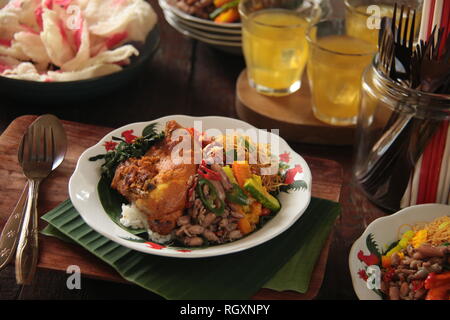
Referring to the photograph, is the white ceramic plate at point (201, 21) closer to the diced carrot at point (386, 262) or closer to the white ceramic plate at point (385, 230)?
the white ceramic plate at point (385, 230)

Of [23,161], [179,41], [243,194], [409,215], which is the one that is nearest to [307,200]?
[243,194]

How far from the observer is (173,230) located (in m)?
1.60

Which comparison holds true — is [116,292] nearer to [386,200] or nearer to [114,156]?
[114,156]

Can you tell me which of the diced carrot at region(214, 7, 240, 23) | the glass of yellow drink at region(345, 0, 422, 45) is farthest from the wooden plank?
the diced carrot at region(214, 7, 240, 23)

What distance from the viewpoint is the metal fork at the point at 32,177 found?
155cm

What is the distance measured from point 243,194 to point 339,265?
366mm

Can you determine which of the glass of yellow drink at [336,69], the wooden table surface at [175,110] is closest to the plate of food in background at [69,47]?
the wooden table surface at [175,110]

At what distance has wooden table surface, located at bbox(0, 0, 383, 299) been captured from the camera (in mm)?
1628

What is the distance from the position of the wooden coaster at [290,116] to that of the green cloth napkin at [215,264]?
1.92 feet

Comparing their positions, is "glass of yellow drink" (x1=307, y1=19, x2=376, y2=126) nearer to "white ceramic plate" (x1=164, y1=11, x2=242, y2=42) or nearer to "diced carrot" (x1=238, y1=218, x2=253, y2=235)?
"white ceramic plate" (x1=164, y1=11, x2=242, y2=42)

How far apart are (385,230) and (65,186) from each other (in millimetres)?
991

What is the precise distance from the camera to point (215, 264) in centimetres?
158

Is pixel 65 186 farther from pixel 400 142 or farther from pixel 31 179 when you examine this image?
pixel 400 142

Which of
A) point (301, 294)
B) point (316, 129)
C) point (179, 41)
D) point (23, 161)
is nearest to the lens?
point (301, 294)
